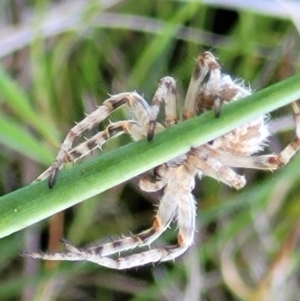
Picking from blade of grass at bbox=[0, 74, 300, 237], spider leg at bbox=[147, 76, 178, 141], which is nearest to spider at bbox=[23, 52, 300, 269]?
spider leg at bbox=[147, 76, 178, 141]

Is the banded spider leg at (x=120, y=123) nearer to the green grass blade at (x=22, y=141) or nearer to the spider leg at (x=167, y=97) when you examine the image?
the spider leg at (x=167, y=97)

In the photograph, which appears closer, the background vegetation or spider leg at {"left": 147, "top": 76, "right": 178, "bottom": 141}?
spider leg at {"left": 147, "top": 76, "right": 178, "bottom": 141}

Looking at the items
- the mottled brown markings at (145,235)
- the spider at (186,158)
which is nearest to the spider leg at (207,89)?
the spider at (186,158)

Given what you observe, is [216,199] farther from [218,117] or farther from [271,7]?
[218,117]

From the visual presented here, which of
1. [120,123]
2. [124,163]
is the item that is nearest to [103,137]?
[120,123]

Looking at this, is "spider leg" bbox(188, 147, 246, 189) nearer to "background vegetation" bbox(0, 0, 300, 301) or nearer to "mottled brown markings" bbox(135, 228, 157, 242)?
"mottled brown markings" bbox(135, 228, 157, 242)

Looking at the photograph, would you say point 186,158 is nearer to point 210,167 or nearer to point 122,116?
point 210,167

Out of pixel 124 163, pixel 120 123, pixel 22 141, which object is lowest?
pixel 124 163
